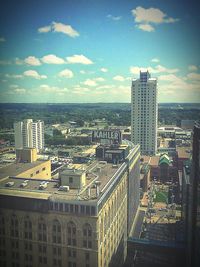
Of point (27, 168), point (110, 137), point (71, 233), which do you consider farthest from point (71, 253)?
point (110, 137)

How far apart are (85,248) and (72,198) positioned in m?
0.92

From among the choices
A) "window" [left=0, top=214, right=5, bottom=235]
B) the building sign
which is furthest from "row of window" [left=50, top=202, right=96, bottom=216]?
the building sign

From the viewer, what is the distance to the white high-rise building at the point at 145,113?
65.3 feet

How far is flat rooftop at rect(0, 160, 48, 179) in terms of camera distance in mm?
7254

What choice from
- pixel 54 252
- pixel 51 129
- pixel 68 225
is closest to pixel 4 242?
pixel 54 252

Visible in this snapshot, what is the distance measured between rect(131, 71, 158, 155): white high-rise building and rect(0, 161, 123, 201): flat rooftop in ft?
40.7

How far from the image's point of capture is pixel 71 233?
17.7 feet

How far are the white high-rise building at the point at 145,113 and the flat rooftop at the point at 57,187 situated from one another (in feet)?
40.7

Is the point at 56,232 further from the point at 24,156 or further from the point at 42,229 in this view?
the point at 24,156

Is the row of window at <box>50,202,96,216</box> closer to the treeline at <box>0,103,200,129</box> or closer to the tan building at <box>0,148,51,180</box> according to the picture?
the tan building at <box>0,148,51,180</box>

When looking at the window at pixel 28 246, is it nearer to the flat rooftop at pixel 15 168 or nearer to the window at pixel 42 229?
the window at pixel 42 229

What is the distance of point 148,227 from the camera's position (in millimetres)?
10422

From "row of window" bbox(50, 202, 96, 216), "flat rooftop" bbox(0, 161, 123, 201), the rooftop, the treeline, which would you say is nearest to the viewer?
"row of window" bbox(50, 202, 96, 216)

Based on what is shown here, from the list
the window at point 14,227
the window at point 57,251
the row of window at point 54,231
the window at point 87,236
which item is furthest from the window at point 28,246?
the window at point 87,236
